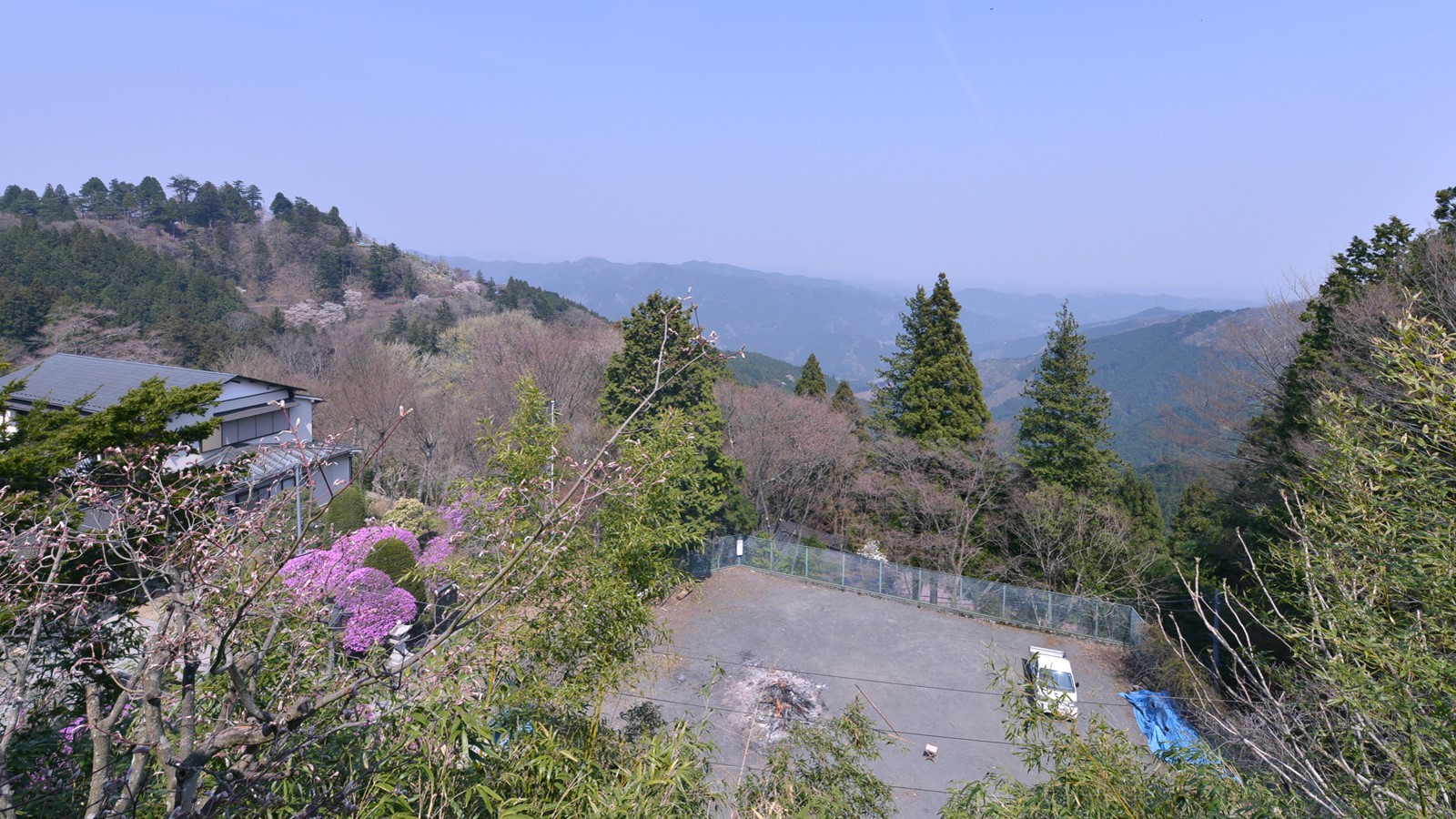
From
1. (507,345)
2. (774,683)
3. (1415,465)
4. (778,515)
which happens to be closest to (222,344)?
(507,345)

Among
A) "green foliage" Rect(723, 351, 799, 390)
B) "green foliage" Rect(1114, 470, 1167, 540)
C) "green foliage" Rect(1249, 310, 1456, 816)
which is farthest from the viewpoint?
"green foliage" Rect(723, 351, 799, 390)

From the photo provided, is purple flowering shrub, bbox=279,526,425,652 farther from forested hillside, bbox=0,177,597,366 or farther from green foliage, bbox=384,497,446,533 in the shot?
forested hillside, bbox=0,177,597,366

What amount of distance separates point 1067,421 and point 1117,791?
1309cm

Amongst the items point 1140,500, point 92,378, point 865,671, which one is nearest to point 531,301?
point 92,378

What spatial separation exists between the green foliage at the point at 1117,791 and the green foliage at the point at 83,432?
603 cm

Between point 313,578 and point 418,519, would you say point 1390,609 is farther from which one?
point 418,519

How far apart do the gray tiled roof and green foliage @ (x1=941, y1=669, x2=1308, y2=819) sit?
13279mm

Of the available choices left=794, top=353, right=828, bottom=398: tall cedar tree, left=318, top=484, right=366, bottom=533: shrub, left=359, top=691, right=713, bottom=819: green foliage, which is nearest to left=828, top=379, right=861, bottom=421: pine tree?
left=794, top=353, right=828, bottom=398: tall cedar tree

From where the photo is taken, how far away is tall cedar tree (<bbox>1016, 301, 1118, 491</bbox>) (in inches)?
573

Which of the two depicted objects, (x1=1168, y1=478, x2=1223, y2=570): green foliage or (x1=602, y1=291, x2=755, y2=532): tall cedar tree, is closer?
(x1=1168, y1=478, x2=1223, y2=570): green foliage

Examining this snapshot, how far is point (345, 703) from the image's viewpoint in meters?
2.47

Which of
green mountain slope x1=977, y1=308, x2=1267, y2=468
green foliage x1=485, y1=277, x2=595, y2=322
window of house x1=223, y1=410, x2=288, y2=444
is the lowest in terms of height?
green mountain slope x1=977, y1=308, x2=1267, y2=468

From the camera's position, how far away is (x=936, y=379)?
16297mm

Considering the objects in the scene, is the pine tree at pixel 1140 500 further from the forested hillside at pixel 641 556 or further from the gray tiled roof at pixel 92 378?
the gray tiled roof at pixel 92 378
